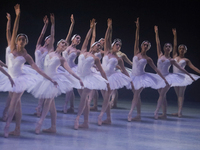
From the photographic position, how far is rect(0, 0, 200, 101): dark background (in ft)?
34.0

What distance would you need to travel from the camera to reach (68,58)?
698cm

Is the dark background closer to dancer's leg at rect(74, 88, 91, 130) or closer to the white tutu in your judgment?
the white tutu

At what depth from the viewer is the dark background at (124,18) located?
10.4 metres

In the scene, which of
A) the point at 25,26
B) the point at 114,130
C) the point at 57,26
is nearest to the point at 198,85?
the point at 57,26

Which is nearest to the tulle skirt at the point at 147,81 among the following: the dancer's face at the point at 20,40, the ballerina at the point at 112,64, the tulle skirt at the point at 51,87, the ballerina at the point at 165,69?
the ballerina at the point at 165,69

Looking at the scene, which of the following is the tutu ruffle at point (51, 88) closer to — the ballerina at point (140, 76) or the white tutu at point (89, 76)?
the white tutu at point (89, 76)

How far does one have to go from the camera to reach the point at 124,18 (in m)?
10.8

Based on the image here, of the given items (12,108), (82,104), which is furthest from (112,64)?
(12,108)

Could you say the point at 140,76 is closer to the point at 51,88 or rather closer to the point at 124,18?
the point at 51,88

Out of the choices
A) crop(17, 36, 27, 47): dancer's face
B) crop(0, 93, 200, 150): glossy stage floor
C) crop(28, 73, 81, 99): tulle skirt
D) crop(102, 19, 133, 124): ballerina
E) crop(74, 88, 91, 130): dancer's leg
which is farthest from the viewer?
crop(102, 19, 133, 124): ballerina

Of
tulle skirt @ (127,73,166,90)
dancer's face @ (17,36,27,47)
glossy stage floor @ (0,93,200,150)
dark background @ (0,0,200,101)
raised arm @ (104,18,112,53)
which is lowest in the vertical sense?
glossy stage floor @ (0,93,200,150)

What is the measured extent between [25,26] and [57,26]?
0.96 m

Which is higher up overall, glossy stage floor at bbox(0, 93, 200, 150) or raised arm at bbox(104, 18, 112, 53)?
raised arm at bbox(104, 18, 112, 53)

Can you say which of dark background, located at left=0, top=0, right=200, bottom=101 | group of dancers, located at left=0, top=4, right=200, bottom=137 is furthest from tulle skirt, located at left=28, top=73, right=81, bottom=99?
dark background, located at left=0, top=0, right=200, bottom=101
